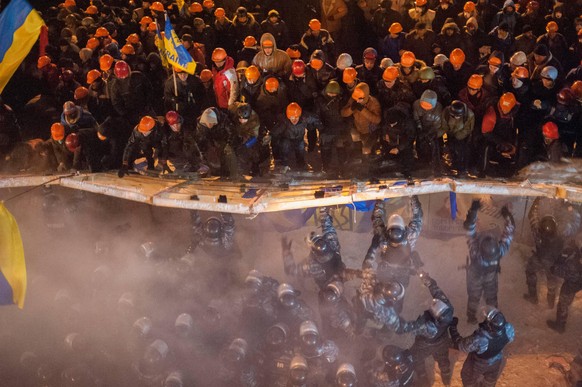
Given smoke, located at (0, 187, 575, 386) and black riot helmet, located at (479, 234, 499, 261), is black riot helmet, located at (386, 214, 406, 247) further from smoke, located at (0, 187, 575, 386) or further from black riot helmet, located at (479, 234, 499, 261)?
smoke, located at (0, 187, 575, 386)

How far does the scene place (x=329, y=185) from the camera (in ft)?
25.9

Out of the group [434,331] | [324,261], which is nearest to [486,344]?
[434,331]

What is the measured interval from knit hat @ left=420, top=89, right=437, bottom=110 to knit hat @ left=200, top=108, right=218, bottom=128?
3778 mm

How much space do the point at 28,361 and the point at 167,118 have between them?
4.87m

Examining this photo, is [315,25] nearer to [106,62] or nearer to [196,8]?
[196,8]

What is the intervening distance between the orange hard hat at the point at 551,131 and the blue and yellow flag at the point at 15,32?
805cm

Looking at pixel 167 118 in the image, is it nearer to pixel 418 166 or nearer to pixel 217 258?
pixel 217 258

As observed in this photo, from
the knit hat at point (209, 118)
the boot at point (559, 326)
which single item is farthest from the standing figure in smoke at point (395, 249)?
the knit hat at point (209, 118)

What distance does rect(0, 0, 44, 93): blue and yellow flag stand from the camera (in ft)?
21.4

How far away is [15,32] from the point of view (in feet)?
21.4

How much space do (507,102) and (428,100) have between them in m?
1.33

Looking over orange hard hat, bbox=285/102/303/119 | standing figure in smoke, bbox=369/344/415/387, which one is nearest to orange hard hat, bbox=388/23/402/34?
orange hard hat, bbox=285/102/303/119

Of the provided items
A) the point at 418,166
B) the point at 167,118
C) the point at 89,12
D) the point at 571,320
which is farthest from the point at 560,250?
the point at 89,12

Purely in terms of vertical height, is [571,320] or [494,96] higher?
[494,96]
